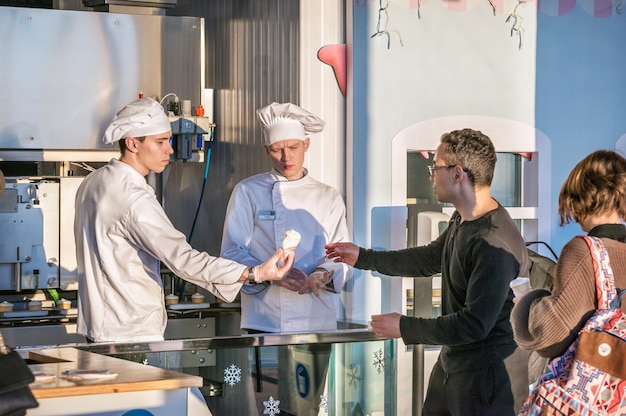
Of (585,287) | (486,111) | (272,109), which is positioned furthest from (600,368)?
(486,111)

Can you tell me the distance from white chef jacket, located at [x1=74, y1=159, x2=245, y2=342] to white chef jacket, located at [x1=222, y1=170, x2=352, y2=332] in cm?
57

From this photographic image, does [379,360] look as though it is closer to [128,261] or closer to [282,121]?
[128,261]

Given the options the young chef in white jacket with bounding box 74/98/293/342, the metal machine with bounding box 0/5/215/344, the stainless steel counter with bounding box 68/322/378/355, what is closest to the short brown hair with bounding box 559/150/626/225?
the stainless steel counter with bounding box 68/322/378/355

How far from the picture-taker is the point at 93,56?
5.04 m

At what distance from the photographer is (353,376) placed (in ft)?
10.9

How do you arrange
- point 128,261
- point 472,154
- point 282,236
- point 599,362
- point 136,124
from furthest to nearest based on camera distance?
point 282,236 → point 136,124 → point 128,261 → point 472,154 → point 599,362

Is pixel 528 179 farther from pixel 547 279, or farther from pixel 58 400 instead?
pixel 58 400

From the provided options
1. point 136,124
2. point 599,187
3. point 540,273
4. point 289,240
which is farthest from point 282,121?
point 599,187

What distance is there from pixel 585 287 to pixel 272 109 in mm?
2179

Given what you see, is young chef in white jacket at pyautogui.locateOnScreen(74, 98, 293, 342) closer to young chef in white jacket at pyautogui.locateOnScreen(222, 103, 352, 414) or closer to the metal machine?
young chef in white jacket at pyautogui.locateOnScreen(222, 103, 352, 414)

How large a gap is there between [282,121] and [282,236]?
487 mm

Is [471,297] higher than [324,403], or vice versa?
[471,297]

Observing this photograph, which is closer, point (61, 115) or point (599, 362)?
point (599, 362)

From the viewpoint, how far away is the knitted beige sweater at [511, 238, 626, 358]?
241 cm
